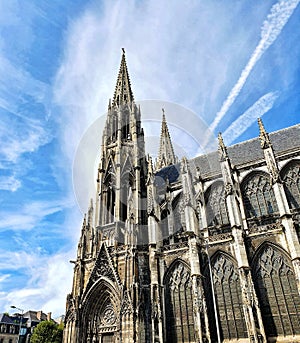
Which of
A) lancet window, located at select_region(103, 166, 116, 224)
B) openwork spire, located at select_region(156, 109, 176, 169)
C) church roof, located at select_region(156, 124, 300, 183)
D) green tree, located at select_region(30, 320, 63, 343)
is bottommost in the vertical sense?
green tree, located at select_region(30, 320, 63, 343)

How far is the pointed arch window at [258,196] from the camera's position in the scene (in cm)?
2139

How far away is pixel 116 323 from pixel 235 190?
12192 millimetres

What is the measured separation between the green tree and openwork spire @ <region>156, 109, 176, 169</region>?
24052mm

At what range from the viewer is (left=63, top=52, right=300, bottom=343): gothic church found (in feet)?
55.4

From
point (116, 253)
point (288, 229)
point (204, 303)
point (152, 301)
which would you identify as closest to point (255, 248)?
point (288, 229)

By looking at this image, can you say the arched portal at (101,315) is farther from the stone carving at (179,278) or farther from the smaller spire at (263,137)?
the smaller spire at (263,137)

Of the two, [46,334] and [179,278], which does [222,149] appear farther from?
[46,334]

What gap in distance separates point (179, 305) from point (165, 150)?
27724 mm

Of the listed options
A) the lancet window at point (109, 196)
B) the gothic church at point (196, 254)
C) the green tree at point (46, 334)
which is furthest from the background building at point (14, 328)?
the gothic church at point (196, 254)

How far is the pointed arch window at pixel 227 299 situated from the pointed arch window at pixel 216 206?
3.92 m

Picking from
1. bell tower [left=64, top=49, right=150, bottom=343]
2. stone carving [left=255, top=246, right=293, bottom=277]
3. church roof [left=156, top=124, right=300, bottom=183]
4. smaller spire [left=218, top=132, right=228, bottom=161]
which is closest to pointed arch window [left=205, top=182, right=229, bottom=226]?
church roof [left=156, top=124, right=300, bottom=183]

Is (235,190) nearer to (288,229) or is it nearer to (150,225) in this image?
(288,229)

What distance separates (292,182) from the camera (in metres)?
21.3

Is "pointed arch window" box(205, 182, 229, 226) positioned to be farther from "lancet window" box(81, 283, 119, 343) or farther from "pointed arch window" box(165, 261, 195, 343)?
"lancet window" box(81, 283, 119, 343)
